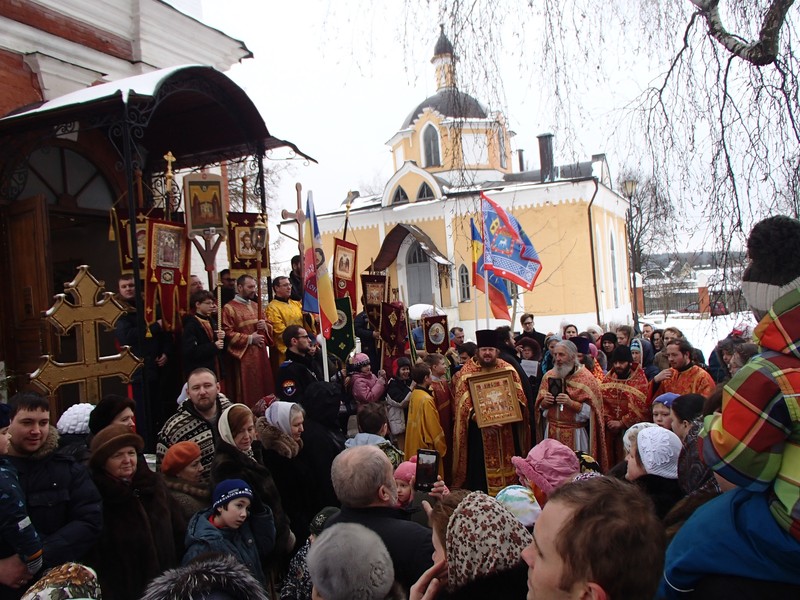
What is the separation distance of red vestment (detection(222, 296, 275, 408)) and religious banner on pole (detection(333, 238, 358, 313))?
1.78 m

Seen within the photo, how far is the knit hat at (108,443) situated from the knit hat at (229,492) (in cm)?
49

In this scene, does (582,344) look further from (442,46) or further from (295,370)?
(442,46)

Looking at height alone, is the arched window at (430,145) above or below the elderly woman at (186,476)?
above

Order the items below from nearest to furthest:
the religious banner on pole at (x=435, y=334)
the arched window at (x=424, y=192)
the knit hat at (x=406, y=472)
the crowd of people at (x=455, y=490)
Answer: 1. the crowd of people at (x=455, y=490)
2. the knit hat at (x=406, y=472)
3. the religious banner on pole at (x=435, y=334)
4. the arched window at (x=424, y=192)

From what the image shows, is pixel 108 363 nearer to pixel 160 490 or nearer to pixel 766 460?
pixel 160 490

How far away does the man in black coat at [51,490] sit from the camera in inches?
121

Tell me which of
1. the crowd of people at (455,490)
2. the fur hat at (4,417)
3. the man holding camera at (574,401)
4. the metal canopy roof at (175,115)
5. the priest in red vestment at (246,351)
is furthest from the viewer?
the priest in red vestment at (246,351)

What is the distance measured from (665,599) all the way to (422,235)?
95.8ft

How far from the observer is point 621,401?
661 centimetres

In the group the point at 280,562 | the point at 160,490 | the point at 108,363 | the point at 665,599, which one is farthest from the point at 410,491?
the point at 108,363

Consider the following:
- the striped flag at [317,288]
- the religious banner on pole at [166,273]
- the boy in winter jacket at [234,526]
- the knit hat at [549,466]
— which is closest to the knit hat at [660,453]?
the knit hat at [549,466]

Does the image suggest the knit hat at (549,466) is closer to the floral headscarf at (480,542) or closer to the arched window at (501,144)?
the floral headscarf at (480,542)

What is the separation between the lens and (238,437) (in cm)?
399

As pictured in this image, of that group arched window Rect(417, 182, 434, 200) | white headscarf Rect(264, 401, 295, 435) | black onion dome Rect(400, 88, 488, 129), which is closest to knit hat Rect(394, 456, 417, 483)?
white headscarf Rect(264, 401, 295, 435)
